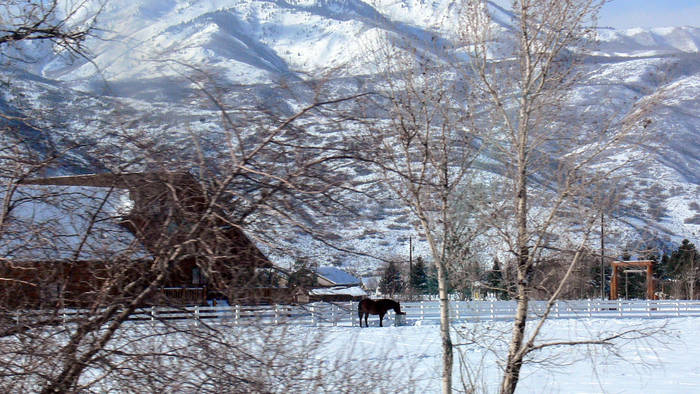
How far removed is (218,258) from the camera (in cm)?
331

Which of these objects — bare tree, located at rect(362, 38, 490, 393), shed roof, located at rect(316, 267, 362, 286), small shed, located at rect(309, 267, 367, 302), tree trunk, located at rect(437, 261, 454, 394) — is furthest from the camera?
bare tree, located at rect(362, 38, 490, 393)

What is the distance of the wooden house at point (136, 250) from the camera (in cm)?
341

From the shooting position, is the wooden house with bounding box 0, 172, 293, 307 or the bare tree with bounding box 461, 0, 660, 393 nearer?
the wooden house with bounding box 0, 172, 293, 307

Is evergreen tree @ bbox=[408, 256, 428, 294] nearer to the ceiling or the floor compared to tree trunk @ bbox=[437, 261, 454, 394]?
nearer to the ceiling

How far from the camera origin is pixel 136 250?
11.6 ft

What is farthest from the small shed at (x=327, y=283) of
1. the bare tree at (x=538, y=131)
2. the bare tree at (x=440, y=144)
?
the bare tree at (x=538, y=131)

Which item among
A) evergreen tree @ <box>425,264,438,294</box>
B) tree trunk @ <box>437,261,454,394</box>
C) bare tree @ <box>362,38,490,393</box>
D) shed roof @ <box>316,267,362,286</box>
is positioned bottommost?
tree trunk @ <box>437,261,454,394</box>

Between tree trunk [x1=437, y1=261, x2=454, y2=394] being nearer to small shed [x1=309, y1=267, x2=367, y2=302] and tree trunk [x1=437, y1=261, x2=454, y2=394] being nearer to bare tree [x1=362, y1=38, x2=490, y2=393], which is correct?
bare tree [x1=362, y1=38, x2=490, y2=393]

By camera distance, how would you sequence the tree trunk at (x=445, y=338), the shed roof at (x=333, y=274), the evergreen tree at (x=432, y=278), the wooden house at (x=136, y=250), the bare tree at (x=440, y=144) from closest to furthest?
1. the wooden house at (x=136, y=250)
2. the shed roof at (x=333, y=274)
3. the tree trunk at (x=445, y=338)
4. the bare tree at (x=440, y=144)
5. the evergreen tree at (x=432, y=278)

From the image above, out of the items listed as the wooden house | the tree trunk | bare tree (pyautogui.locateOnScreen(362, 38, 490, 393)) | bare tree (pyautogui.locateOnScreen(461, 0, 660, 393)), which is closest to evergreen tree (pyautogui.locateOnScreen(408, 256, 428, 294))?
the tree trunk

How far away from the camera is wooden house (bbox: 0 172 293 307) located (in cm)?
341

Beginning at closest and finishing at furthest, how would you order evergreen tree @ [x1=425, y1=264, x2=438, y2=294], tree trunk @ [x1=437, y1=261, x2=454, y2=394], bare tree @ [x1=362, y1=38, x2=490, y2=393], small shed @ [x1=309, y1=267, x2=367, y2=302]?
small shed @ [x1=309, y1=267, x2=367, y2=302] < tree trunk @ [x1=437, y1=261, x2=454, y2=394] < bare tree @ [x1=362, y1=38, x2=490, y2=393] < evergreen tree @ [x1=425, y1=264, x2=438, y2=294]

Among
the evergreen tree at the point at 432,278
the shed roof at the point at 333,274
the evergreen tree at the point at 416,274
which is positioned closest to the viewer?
the shed roof at the point at 333,274

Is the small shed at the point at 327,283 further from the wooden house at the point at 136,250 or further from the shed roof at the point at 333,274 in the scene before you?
the wooden house at the point at 136,250
